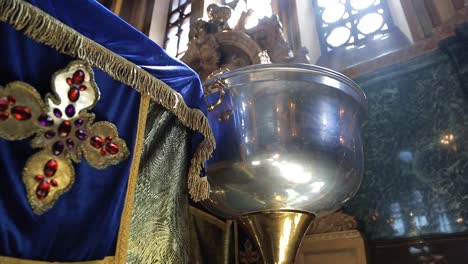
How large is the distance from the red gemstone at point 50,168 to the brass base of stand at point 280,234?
47 centimetres

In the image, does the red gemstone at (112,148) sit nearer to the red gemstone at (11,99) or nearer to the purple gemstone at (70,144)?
the purple gemstone at (70,144)

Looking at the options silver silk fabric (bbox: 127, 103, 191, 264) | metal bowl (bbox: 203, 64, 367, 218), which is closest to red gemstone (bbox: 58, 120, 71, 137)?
silver silk fabric (bbox: 127, 103, 191, 264)

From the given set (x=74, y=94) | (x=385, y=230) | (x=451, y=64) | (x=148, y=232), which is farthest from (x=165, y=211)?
(x=451, y=64)

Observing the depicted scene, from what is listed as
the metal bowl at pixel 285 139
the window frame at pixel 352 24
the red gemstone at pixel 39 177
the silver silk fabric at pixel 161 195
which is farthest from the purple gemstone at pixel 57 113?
the window frame at pixel 352 24

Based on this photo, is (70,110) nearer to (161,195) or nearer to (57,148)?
(57,148)

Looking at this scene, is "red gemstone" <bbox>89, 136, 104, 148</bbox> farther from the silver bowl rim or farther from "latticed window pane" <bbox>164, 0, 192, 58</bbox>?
"latticed window pane" <bbox>164, 0, 192, 58</bbox>

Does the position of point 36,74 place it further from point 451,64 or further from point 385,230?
point 451,64

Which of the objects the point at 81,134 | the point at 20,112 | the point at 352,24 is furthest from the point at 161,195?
the point at 352,24

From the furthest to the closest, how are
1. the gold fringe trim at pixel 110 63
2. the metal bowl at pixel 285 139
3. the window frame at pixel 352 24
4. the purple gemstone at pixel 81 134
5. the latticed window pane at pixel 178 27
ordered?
the latticed window pane at pixel 178 27 → the window frame at pixel 352 24 → the metal bowl at pixel 285 139 → the purple gemstone at pixel 81 134 → the gold fringe trim at pixel 110 63

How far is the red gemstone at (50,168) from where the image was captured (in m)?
0.61

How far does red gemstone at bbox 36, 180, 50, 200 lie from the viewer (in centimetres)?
59

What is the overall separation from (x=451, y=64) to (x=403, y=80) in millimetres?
148

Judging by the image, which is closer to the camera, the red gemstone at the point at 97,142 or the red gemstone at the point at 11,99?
the red gemstone at the point at 11,99

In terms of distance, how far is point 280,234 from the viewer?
2.88ft
